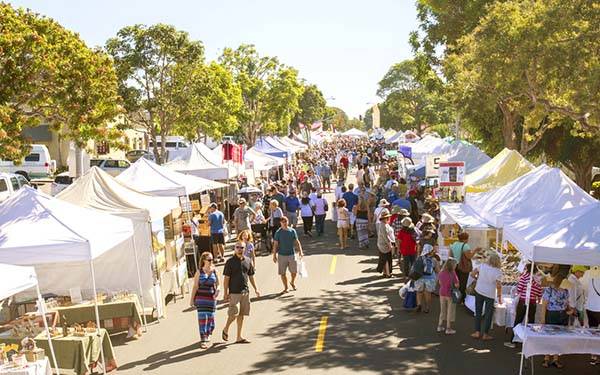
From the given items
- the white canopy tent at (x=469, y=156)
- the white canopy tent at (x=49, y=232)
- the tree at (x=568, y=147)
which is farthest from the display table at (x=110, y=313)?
the tree at (x=568, y=147)

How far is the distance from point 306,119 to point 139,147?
31.1 meters

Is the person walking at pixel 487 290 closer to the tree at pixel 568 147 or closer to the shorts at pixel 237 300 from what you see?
the shorts at pixel 237 300

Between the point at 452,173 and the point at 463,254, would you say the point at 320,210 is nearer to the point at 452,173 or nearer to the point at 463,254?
the point at 452,173

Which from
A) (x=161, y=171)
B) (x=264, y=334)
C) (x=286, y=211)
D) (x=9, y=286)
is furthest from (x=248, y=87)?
(x=9, y=286)

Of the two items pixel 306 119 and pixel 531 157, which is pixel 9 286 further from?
pixel 306 119

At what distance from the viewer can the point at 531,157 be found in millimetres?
33062

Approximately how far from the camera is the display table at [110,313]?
11.0m

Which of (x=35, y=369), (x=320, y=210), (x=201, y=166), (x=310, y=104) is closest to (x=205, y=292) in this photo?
(x=35, y=369)

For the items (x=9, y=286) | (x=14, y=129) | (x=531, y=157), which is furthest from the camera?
(x=531, y=157)

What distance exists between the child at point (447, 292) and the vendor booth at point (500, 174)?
6868 mm

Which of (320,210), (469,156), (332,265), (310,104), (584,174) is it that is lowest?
(332,265)

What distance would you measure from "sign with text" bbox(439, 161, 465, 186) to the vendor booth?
0.69ft

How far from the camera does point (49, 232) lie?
30.7 feet

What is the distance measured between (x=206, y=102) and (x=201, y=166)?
962 cm
